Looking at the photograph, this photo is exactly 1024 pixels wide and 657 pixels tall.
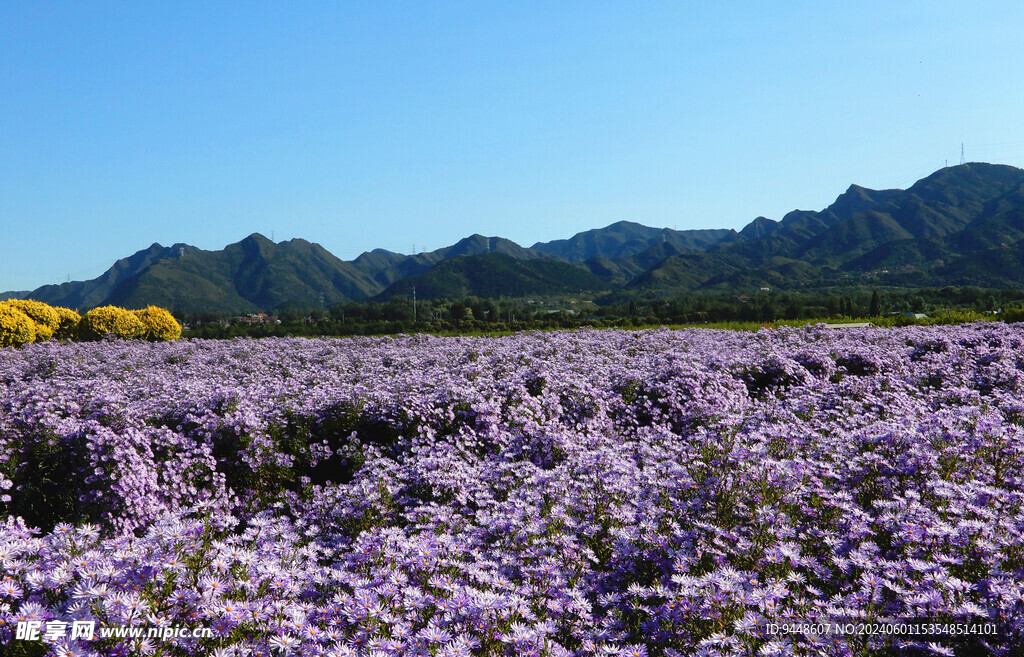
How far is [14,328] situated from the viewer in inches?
731

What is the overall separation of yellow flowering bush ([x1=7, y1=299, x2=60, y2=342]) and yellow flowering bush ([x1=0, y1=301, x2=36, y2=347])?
119 cm

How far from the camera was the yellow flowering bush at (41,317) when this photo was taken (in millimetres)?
20484

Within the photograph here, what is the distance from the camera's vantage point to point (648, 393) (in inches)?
372

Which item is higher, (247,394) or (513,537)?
(247,394)

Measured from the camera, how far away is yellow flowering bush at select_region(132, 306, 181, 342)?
22969 millimetres

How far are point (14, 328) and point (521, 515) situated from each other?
20789 mm

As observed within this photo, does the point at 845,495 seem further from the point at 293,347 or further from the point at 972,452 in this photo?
the point at 293,347

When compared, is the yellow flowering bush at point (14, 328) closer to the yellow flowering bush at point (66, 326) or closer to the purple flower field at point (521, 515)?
the yellow flowering bush at point (66, 326)

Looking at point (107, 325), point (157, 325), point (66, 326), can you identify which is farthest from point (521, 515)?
point (66, 326)

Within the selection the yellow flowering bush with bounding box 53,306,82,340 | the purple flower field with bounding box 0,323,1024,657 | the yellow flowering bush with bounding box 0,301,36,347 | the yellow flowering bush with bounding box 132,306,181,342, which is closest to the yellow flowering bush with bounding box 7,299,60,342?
the yellow flowering bush with bounding box 53,306,82,340

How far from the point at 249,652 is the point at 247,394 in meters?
6.19

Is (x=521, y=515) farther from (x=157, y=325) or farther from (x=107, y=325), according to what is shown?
(x=157, y=325)

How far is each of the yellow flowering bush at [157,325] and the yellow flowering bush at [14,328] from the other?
391 centimetres

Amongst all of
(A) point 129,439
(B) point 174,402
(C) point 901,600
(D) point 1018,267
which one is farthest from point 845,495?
(D) point 1018,267
